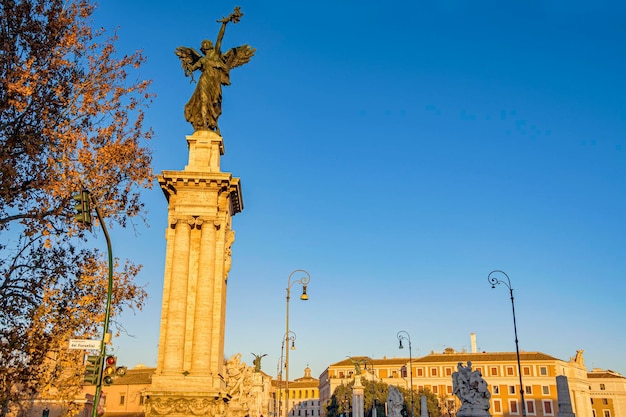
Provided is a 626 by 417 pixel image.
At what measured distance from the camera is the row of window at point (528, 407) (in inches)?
4028

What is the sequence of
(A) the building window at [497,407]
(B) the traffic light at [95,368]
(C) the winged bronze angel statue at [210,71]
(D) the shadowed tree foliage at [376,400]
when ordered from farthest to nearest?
(A) the building window at [497,407], (D) the shadowed tree foliage at [376,400], (C) the winged bronze angel statue at [210,71], (B) the traffic light at [95,368]

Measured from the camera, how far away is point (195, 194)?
21109 mm

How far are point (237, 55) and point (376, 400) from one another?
7936 cm

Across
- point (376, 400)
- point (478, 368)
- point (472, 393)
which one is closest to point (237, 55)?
point (472, 393)

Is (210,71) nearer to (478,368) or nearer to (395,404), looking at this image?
(395,404)

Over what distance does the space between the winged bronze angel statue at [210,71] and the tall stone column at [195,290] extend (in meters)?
1.53

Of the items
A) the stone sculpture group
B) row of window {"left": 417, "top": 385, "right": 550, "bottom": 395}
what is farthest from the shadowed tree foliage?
the stone sculpture group

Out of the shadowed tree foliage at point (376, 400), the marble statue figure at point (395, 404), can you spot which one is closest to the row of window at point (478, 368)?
the shadowed tree foliage at point (376, 400)

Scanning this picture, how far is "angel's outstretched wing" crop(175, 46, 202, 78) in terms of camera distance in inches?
947

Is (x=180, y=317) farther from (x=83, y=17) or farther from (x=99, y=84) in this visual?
(x=83, y=17)

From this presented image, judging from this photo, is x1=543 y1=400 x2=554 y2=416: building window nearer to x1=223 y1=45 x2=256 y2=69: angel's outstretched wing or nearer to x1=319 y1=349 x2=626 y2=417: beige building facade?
x1=319 y1=349 x2=626 y2=417: beige building facade

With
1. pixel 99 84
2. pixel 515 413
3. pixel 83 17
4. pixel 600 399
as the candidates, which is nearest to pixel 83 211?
pixel 99 84

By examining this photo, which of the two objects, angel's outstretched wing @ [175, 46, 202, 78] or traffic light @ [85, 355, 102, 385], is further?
angel's outstretched wing @ [175, 46, 202, 78]

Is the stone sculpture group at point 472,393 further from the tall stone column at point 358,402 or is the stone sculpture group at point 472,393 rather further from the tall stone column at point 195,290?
the tall stone column at point 358,402
